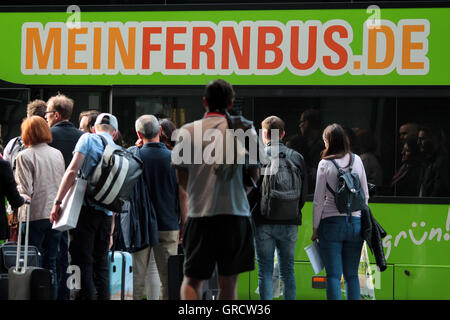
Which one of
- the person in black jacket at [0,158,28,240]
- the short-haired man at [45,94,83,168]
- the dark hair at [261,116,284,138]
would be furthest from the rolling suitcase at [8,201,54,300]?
the dark hair at [261,116,284,138]

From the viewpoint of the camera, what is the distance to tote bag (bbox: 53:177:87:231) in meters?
5.98

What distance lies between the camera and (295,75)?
25.6 ft

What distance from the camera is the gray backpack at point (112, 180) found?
6109 mm

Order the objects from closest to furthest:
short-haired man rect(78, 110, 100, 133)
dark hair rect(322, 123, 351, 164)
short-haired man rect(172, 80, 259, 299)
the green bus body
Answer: short-haired man rect(172, 80, 259, 299)
dark hair rect(322, 123, 351, 164)
short-haired man rect(78, 110, 100, 133)
the green bus body

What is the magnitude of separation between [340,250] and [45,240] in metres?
2.72

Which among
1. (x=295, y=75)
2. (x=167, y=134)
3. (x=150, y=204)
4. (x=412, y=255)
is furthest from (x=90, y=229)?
(x=412, y=255)

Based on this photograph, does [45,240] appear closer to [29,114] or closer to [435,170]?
[29,114]

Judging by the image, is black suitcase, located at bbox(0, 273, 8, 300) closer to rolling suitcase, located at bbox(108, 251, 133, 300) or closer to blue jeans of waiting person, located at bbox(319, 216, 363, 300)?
rolling suitcase, located at bbox(108, 251, 133, 300)

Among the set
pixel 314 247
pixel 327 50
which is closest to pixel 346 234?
pixel 314 247

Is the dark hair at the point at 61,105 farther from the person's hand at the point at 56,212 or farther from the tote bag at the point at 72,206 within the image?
the person's hand at the point at 56,212

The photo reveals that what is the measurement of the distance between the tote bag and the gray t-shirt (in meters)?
1.55

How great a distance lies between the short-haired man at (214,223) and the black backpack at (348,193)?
5.15ft

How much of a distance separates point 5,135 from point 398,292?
465 centimetres

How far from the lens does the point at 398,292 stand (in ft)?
24.8
